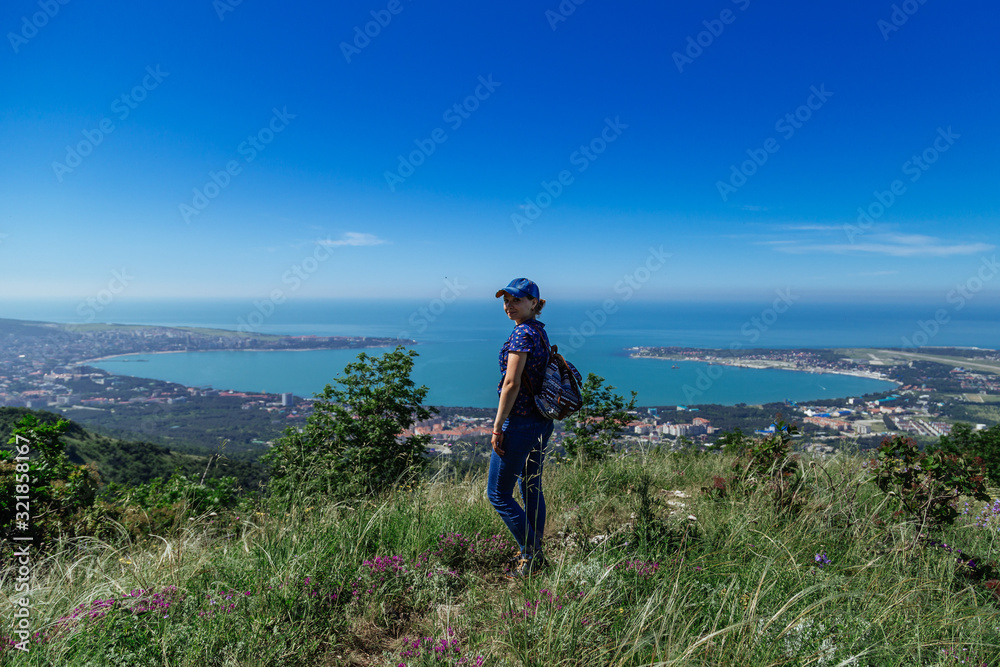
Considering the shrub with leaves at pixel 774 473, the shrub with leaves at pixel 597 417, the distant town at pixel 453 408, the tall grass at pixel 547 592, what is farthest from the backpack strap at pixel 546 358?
the shrub with leaves at pixel 597 417

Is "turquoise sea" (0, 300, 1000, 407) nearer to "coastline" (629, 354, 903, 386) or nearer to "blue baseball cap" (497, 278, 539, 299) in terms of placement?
"coastline" (629, 354, 903, 386)

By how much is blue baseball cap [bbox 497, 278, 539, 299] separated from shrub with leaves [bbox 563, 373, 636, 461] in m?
4.28

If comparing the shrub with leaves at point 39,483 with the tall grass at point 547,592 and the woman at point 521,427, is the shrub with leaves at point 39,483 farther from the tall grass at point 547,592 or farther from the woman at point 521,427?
the woman at point 521,427

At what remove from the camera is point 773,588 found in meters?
2.02

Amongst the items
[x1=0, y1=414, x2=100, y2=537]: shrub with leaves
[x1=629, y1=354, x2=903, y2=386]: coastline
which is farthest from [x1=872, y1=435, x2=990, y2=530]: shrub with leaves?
[x1=629, y1=354, x2=903, y2=386]: coastline

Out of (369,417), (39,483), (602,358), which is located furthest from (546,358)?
(602,358)

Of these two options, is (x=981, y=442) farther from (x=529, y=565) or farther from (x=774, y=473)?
(x=529, y=565)

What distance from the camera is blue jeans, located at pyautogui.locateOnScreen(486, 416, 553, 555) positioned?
2582 millimetres

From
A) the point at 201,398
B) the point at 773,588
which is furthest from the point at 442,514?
the point at 201,398

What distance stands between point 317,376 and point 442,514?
164ft

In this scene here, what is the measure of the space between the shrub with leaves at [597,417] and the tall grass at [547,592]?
3.35m

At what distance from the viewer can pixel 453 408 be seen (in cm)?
2064

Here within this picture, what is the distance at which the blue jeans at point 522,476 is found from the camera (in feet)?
8.47

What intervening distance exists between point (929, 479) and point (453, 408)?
18.7m
